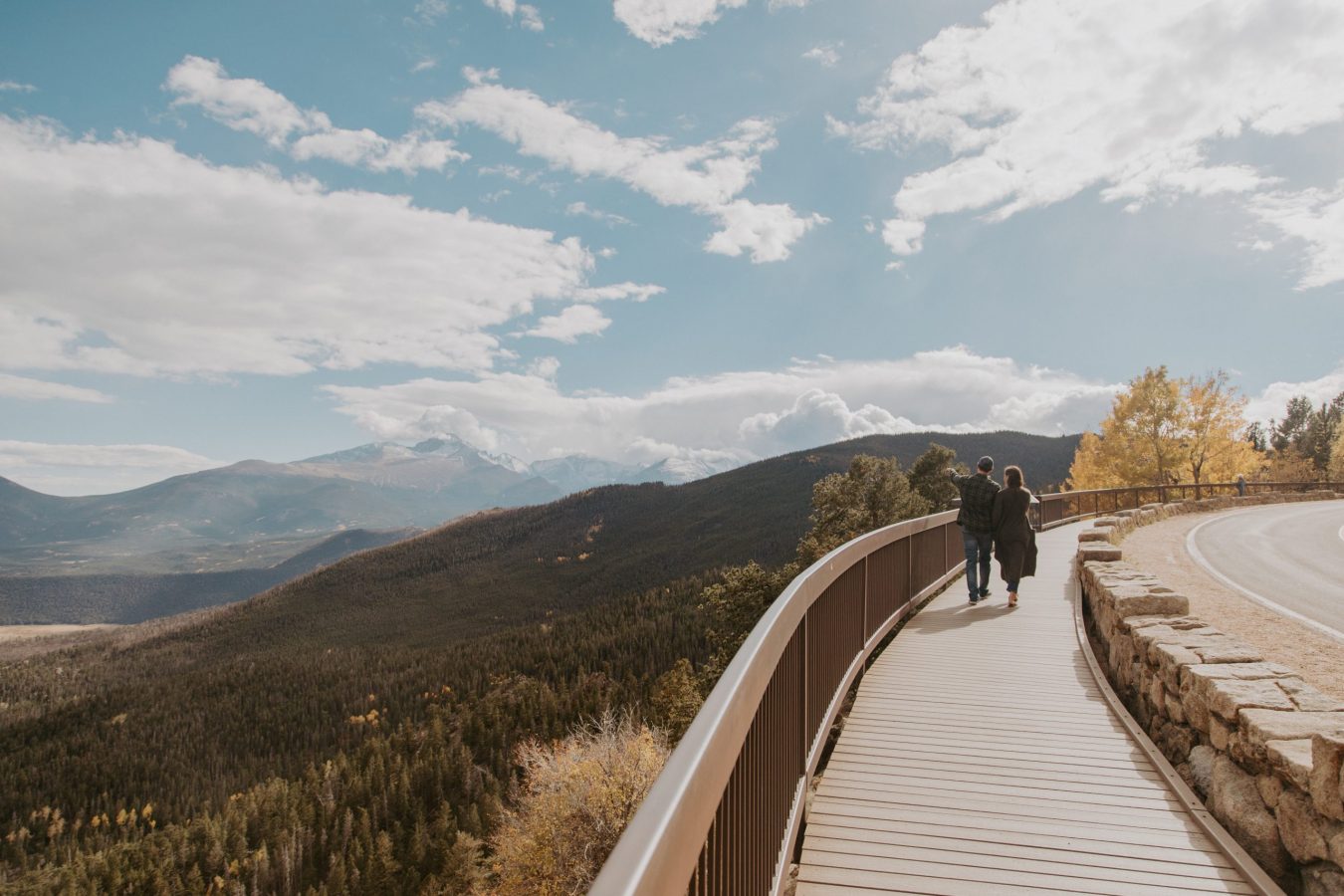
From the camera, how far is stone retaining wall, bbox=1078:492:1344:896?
317cm

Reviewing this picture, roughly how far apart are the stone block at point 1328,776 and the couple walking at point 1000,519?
20.2 feet

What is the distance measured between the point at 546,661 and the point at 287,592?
128 metres

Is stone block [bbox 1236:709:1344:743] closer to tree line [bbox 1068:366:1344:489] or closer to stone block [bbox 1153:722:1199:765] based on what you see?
stone block [bbox 1153:722:1199:765]

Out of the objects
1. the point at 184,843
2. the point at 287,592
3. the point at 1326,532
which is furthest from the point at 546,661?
the point at 287,592

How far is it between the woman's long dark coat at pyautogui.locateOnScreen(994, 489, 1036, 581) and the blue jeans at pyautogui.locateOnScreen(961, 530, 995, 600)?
199 mm

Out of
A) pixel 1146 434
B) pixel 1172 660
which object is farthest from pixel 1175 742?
pixel 1146 434

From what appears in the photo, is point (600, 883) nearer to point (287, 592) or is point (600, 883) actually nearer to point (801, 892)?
point (801, 892)

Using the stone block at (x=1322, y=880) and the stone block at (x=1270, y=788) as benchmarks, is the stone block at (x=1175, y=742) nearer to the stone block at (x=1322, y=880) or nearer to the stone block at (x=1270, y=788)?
the stone block at (x=1270, y=788)

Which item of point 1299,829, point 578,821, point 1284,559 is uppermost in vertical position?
point 1299,829

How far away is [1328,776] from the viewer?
305 centimetres

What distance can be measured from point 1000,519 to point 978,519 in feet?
0.88

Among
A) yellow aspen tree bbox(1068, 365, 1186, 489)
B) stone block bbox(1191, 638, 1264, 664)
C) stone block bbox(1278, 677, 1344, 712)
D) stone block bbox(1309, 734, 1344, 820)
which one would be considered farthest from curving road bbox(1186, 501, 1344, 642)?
yellow aspen tree bbox(1068, 365, 1186, 489)

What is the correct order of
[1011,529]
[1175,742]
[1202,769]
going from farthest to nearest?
[1011,529], [1175,742], [1202,769]

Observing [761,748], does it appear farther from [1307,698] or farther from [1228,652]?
[1228,652]
